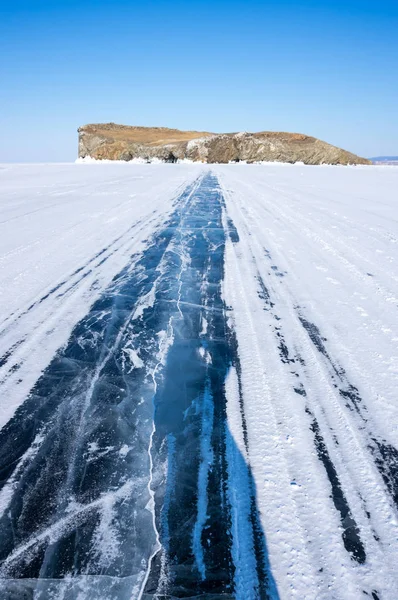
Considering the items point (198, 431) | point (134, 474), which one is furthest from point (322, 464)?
point (134, 474)

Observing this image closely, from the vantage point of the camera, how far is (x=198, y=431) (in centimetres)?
207

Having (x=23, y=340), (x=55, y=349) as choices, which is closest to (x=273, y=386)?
(x=55, y=349)

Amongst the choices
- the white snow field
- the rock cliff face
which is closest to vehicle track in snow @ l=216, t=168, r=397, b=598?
the white snow field

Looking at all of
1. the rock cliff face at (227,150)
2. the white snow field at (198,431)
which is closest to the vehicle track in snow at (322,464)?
the white snow field at (198,431)

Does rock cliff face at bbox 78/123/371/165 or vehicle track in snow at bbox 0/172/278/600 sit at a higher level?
rock cliff face at bbox 78/123/371/165

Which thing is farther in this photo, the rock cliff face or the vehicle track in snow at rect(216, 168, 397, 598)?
the rock cliff face

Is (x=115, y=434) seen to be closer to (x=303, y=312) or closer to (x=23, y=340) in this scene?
(x=23, y=340)

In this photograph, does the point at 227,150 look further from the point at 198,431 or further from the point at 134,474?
the point at 134,474

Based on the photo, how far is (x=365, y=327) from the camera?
3.19 meters

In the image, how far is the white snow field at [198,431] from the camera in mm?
1418

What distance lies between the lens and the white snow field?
4.65 feet

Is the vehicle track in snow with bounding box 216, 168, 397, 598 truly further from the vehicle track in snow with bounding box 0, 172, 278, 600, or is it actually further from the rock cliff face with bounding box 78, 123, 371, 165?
the rock cliff face with bounding box 78, 123, 371, 165

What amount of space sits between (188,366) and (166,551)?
132 centimetres

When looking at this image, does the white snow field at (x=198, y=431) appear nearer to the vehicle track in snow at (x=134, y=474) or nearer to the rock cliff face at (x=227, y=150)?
the vehicle track in snow at (x=134, y=474)
